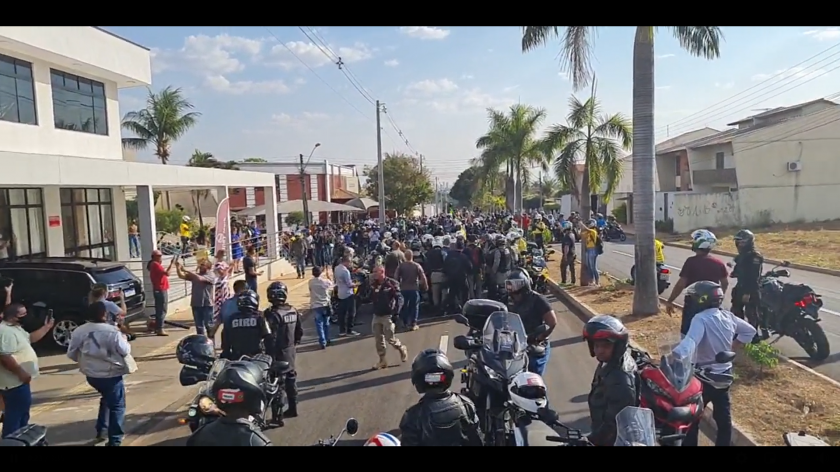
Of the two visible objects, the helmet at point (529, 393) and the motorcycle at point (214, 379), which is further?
the motorcycle at point (214, 379)

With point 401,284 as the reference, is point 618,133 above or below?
above

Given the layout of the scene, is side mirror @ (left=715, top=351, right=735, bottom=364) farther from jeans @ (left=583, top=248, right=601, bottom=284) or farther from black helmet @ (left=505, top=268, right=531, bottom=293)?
jeans @ (left=583, top=248, right=601, bottom=284)

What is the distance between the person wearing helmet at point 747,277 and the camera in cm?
830

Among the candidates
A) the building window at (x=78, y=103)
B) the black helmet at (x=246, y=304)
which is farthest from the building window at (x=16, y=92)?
the black helmet at (x=246, y=304)

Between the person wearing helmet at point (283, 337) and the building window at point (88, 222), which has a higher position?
the building window at point (88, 222)

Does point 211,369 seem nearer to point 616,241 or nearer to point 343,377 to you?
point 343,377

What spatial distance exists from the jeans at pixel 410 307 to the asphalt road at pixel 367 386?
284 millimetres

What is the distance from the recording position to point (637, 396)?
3711 millimetres

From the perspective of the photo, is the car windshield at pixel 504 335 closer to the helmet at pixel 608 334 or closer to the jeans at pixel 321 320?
the helmet at pixel 608 334

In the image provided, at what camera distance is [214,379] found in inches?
189

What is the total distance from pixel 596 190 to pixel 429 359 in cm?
1562

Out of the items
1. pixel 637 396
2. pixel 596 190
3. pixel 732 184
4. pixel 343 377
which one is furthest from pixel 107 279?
pixel 732 184

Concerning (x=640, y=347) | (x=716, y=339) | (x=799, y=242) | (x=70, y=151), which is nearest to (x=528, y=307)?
(x=716, y=339)

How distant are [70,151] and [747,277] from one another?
16.4 meters
